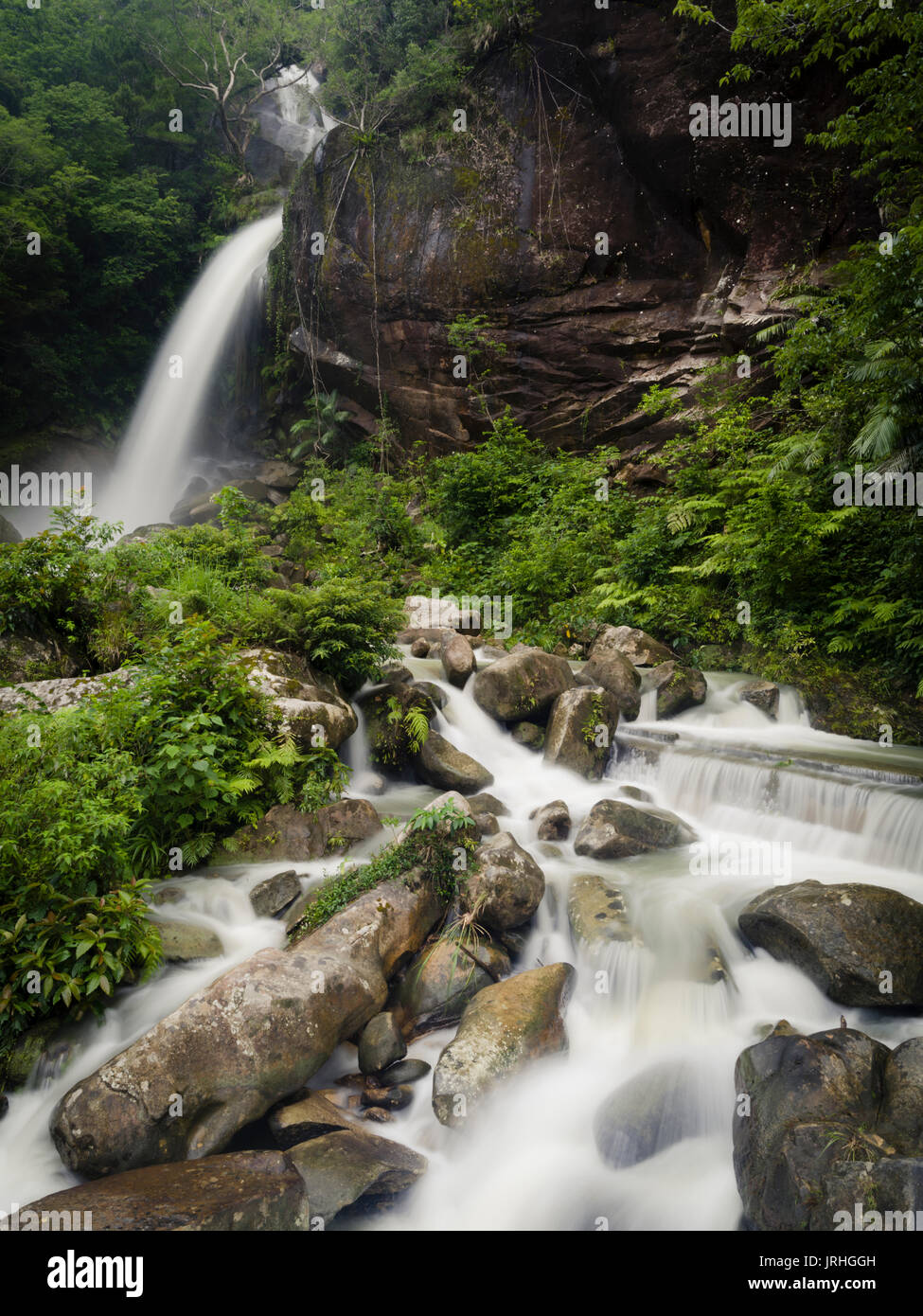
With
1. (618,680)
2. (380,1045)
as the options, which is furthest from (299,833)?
(618,680)

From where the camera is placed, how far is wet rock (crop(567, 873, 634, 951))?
5.23 meters

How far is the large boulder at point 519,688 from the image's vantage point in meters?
8.58

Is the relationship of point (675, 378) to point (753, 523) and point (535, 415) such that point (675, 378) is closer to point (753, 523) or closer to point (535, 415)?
point (535, 415)

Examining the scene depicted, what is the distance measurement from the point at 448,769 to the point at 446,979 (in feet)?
9.81

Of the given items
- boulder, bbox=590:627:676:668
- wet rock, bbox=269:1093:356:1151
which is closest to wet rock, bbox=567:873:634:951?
wet rock, bbox=269:1093:356:1151

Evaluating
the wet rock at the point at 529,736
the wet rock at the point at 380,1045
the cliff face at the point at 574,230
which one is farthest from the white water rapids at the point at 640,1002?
the cliff face at the point at 574,230

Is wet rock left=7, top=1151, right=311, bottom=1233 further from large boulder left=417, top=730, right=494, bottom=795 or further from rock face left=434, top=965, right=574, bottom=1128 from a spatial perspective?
large boulder left=417, top=730, right=494, bottom=795

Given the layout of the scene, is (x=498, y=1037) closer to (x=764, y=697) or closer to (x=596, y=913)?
(x=596, y=913)

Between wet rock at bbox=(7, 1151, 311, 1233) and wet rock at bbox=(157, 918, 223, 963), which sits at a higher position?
wet rock at bbox=(157, 918, 223, 963)

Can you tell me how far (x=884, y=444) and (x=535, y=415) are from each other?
390 inches

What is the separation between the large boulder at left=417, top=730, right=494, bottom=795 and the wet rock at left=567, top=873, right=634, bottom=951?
198 cm

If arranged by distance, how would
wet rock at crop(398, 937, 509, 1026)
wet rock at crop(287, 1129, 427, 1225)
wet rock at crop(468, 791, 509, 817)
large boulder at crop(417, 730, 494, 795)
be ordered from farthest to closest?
1. large boulder at crop(417, 730, 494, 795)
2. wet rock at crop(468, 791, 509, 817)
3. wet rock at crop(398, 937, 509, 1026)
4. wet rock at crop(287, 1129, 427, 1225)

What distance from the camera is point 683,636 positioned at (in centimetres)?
1103

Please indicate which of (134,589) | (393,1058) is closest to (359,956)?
(393,1058)
